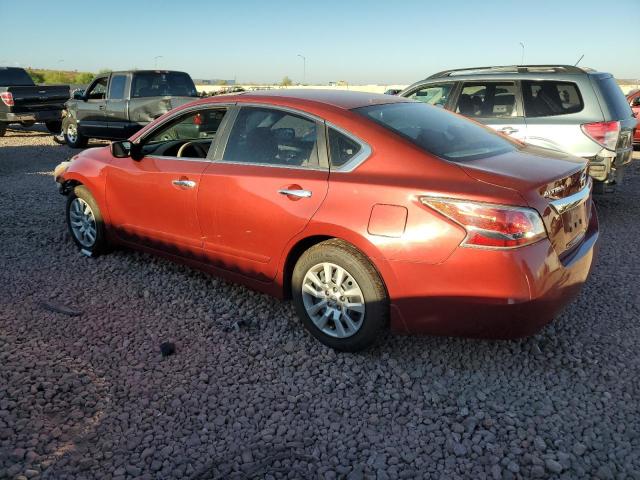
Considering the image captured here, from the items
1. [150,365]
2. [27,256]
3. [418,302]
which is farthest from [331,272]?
[27,256]

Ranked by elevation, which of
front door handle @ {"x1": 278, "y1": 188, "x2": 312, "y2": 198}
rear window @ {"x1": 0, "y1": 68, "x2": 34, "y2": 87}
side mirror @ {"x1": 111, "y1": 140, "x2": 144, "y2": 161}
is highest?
rear window @ {"x1": 0, "y1": 68, "x2": 34, "y2": 87}

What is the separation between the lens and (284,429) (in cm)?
280

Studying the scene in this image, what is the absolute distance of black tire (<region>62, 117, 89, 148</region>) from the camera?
13.7 meters

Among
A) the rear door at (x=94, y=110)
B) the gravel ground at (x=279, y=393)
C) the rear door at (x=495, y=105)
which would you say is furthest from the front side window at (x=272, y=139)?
the rear door at (x=94, y=110)

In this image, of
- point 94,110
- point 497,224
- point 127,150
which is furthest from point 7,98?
point 497,224

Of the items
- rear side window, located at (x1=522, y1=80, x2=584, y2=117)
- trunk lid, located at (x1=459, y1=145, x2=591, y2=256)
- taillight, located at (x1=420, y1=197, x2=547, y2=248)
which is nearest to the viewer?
taillight, located at (x1=420, y1=197, x2=547, y2=248)

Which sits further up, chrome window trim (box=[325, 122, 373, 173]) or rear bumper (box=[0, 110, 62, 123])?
chrome window trim (box=[325, 122, 373, 173])

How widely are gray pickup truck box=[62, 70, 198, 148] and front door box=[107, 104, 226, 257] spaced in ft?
24.0

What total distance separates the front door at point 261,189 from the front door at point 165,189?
0.20 meters

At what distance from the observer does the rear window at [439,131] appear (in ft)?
11.3

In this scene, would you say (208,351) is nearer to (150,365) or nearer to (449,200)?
(150,365)

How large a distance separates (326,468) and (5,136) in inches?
717

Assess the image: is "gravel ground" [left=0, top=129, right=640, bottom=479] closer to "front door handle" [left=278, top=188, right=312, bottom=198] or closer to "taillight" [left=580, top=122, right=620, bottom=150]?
"front door handle" [left=278, top=188, right=312, bottom=198]

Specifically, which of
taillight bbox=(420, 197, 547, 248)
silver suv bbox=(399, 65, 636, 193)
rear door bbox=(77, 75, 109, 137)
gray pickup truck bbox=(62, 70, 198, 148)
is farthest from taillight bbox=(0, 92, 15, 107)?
taillight bbox=(420, 197, 547, 248)
